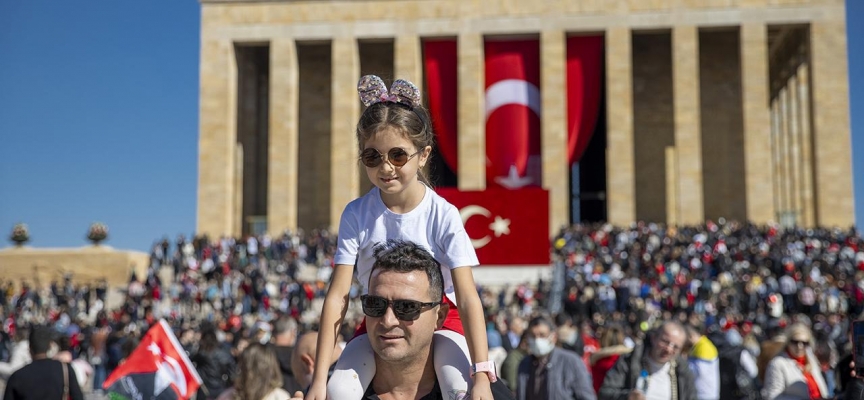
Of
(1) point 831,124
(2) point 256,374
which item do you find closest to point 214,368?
(2) point 256,374

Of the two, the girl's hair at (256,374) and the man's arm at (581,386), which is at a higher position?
the girl's hair at (256,374)

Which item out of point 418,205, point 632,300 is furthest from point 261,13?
point 418,205

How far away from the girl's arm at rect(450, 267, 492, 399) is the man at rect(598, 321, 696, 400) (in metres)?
3.00

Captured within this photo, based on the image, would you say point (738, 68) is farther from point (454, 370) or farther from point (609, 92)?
point (454, 370)

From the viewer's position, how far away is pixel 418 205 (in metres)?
3.32

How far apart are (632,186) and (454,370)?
36.2 m

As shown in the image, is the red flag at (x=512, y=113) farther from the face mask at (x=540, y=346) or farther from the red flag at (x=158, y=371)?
the face mask at (x=540, y=346)

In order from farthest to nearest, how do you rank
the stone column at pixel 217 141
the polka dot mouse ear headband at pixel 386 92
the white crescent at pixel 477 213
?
the stone column at pixel 217 141, the white crescent at pixel 477 213, the polka dot mouse ear headband at pixel 386 92

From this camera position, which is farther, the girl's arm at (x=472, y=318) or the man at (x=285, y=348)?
the man at (x=285, y=348)

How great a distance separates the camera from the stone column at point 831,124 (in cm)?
3731

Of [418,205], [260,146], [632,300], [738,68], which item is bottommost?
[632,300]

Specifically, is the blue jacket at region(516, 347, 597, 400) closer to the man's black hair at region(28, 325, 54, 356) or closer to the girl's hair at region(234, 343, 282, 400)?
the girl's hair at region(234, 343, 282, 400)

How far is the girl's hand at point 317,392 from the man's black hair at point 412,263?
46 cm

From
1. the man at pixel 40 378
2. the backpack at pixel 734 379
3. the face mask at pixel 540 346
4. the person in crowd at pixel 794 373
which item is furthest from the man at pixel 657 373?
the man at pixel 40 378
